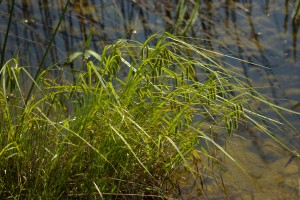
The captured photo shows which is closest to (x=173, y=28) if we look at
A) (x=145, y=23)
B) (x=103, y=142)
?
(x=145, y=23)

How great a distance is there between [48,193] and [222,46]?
5.90ft

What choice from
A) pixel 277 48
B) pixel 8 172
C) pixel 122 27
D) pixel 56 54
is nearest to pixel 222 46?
pixel 277 48

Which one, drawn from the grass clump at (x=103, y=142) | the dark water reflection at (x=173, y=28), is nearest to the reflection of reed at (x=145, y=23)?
the dark water reflection at (x=173, y=28)

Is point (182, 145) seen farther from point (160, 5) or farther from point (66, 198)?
point (160, 5)

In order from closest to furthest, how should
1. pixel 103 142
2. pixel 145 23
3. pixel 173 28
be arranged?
pixel 103 142 < pixel 173 28 < pixel 145 23

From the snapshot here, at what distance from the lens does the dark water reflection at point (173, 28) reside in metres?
3.43

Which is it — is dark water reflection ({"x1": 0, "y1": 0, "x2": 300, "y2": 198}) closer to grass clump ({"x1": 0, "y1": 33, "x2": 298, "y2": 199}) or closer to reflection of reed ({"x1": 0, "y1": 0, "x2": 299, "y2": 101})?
reflection of reed ({"x1": 0, "y1": 0, "x2": 299, "y2": 101})

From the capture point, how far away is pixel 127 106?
2.17m

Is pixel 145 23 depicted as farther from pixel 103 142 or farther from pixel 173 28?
pixel 103 142

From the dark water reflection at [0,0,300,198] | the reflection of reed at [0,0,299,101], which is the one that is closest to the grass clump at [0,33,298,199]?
the dark water reflection at [0,0,300,198]

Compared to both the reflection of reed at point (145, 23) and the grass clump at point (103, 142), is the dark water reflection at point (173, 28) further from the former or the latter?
the grass clump at point (103, 142)

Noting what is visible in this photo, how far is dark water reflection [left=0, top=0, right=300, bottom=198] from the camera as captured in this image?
11.2 feet

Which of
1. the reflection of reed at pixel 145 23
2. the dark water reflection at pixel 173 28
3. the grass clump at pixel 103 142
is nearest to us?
the grass clump at pixel 103 142

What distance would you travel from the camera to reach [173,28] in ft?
12.1
